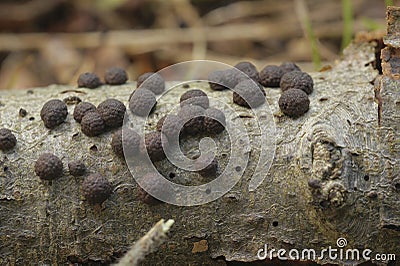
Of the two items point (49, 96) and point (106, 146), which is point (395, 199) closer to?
point (106, 146)

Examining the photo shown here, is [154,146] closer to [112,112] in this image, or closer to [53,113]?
[112,112]

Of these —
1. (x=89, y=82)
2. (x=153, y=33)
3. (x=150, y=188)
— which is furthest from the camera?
(x=153, y=33)

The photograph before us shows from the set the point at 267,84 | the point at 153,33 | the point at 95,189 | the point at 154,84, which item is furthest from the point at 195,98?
the point at 153,33

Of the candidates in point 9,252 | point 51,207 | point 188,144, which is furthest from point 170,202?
point 9,252

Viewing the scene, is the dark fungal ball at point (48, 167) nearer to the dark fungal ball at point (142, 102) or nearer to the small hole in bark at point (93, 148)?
the small hole in bark at point (93, 148)

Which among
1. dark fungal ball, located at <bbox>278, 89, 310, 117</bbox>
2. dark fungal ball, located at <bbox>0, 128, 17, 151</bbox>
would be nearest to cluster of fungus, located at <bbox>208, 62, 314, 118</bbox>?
dark fungal ball, located at <bbox>278, 89, 310, 117</bbox>

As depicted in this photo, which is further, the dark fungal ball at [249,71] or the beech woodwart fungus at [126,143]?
the dark fungal ball at [249,71]

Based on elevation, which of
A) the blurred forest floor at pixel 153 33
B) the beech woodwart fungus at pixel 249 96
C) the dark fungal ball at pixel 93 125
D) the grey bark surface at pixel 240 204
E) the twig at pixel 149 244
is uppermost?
the blurred forest floor at pixel 153 33

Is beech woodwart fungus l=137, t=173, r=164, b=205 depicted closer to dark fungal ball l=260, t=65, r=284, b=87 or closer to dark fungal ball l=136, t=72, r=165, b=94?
dark fungal ball l=136, t=72, r=165, b=94

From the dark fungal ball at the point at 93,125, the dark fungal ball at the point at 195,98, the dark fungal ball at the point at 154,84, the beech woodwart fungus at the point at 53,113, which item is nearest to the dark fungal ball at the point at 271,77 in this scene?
the dark fungal ball at the point at 195,98
